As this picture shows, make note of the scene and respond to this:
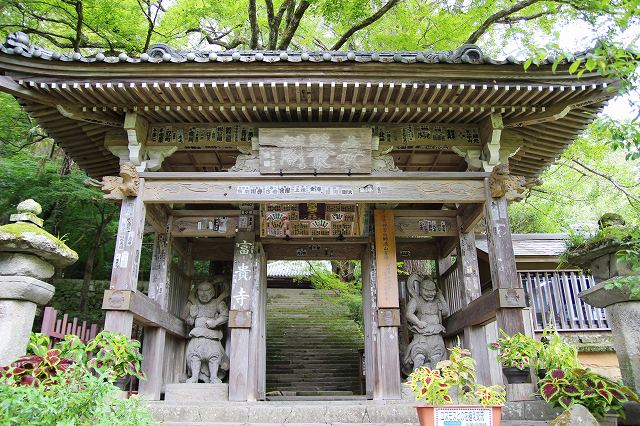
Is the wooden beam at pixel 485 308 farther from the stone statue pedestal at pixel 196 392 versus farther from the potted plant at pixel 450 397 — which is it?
the stone statue pedestal at pixel 196 392

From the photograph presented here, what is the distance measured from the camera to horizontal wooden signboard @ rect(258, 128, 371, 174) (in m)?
6.95

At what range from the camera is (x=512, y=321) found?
6121 mm

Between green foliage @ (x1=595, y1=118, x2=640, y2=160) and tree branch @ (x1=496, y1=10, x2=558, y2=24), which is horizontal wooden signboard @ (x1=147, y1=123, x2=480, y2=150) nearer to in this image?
green foliage @ (x1=595, y1=118, x2=640, y2=160)

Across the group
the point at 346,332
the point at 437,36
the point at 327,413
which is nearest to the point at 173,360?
the point at 327,413

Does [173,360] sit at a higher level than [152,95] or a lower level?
lower

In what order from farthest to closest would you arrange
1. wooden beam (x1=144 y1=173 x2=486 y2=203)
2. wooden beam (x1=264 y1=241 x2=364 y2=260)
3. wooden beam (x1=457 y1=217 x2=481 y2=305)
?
wooden beam (x1=264 y1=241 x2=364 y2=260) < wooden beam (x1=457 y1=217 x2=481 y2=305) < wooden beam (x1=144 y1=173 x2=486 y2=203)

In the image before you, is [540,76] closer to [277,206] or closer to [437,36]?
[277,206]

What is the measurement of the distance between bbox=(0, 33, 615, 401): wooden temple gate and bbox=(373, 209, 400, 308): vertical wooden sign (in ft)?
0.08

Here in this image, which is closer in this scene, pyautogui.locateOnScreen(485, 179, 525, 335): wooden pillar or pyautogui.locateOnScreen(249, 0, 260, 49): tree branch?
pyautogui.locateOnScreen(485, 179, 525, 335): wooden pillar

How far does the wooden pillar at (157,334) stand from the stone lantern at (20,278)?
2.60 metres

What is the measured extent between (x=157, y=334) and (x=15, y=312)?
113 inches

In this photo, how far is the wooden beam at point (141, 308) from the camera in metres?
6.08

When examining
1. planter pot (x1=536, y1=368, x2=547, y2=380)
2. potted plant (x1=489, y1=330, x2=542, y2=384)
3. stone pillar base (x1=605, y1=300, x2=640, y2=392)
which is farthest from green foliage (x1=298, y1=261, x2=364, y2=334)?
stone pillar base (x1=605, y1=300, x2=640, y2=392)

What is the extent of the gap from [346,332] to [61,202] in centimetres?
964
